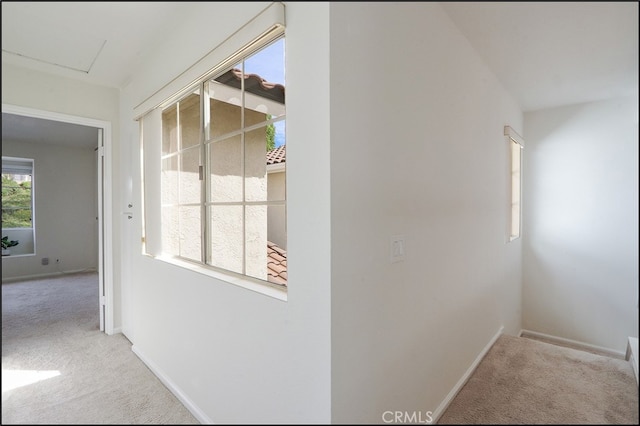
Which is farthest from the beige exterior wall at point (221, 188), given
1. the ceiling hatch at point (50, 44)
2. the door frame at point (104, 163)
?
the ceiling hatch at point (50, 44)

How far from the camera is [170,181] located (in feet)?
5.49

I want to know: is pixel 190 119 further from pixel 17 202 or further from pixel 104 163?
pixel 17 202

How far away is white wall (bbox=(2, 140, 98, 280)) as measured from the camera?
0.71 m

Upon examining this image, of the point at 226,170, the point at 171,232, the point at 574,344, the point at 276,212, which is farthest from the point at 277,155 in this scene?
the point at 574,344

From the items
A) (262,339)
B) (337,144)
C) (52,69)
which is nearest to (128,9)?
(52,69)

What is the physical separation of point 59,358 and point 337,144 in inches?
39.6

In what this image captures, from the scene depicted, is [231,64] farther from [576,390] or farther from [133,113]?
[576,390]

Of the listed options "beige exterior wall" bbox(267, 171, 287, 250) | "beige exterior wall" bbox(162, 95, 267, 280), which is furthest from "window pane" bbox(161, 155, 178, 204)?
"beige exterior wall" bbox(267, 171, 287, 250)

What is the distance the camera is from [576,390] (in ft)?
2.69

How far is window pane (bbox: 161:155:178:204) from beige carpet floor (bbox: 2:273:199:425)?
769 millimetres

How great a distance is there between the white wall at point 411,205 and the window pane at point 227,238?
2.30 ft

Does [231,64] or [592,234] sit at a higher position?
[231,64]

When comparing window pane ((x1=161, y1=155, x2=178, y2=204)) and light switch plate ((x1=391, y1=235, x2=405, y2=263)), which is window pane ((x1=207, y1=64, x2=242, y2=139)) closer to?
window pane ((x1=161, y1=155, x2=178, y2=204))

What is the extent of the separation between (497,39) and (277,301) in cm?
110
